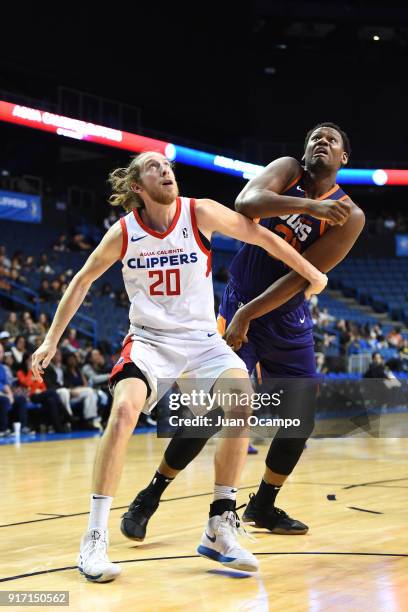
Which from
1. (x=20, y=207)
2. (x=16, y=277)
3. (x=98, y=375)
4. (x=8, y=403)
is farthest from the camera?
(x=20, y=207)

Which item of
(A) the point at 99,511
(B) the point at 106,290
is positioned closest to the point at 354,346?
(B) the point at 106,290

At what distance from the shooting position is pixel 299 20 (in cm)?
2655

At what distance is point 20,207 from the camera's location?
1930cm

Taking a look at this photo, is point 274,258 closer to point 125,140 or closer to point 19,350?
point 19,350

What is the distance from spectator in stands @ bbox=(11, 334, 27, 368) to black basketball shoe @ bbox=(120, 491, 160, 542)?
7.56 metres

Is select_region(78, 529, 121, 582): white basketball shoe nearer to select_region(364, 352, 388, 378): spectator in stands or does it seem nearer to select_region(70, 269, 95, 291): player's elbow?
select_region(70, 269, 95, 291): player's elbow

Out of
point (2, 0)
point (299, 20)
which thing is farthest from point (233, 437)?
point (299, 20)

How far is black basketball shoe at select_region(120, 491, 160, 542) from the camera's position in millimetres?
4406

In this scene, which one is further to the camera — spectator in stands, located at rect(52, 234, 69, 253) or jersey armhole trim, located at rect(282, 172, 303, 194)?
spectator in stands, located at rect(52, 234, 69, 253)

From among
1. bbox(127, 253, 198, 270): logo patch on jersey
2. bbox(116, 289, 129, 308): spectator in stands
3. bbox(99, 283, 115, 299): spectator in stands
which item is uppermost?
bbox(99, 283, 115, 299): spectator in stands

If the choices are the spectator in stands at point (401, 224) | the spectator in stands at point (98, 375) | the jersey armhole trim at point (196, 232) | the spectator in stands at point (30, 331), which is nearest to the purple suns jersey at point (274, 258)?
the jersey armhole trim at point (196, 232)

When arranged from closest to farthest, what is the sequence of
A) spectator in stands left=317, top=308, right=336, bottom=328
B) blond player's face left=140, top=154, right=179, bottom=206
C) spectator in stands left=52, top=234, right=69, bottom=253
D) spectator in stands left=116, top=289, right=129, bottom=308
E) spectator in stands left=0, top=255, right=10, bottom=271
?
blond player's face left=140, top=154, right=179, bottom=206 < spectator in stands left=0, top=255, right=10, bottom=271 < spectator in stands left=116, top=289, right=129, bottom=308 < spectator in stands left=52, top=234, right=69, bottom=253 < spectator in stands left=317, top=308, right=336, bottom=328

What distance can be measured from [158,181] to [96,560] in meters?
1.67

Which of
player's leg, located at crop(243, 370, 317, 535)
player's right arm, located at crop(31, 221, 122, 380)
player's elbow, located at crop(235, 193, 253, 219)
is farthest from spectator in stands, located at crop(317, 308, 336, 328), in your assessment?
player's right arm, located at crop(31, 221, 122, 380)
